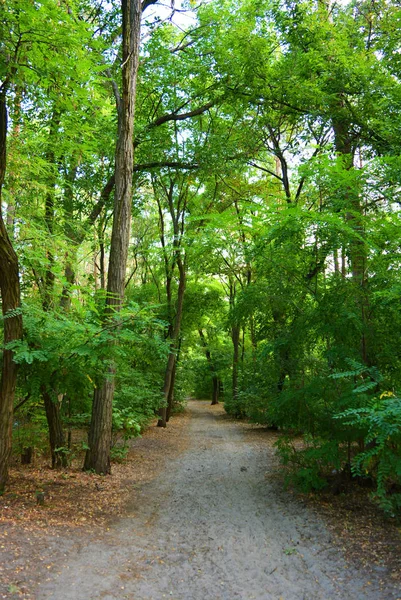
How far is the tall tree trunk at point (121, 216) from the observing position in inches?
304

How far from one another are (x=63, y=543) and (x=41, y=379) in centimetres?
227

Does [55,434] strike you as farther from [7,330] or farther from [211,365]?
[211,365]

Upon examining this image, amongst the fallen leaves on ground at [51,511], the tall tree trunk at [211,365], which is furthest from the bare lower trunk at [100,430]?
the tall tree trunk at [211,365]

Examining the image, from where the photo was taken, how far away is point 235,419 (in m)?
21.0

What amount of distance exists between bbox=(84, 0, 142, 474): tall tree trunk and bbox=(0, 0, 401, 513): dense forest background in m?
0.03

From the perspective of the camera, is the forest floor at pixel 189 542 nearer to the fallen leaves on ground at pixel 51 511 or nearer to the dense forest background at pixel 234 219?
the fallen leaves on ground at pixel 51 511

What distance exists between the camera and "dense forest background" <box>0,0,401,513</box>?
531 cm

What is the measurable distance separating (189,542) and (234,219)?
461cm

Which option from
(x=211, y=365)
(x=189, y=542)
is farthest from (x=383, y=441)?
(x=211, y=365)

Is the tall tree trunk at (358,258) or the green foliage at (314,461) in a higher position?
the tall tree trunk at (358,258)

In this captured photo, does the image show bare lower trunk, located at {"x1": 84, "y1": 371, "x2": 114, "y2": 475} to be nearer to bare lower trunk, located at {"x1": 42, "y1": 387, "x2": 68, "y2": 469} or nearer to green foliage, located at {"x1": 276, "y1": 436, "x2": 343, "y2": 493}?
bare lower trunk, located at {"x1": 42, "y1": 387, "x2": 68, "y2": 469}

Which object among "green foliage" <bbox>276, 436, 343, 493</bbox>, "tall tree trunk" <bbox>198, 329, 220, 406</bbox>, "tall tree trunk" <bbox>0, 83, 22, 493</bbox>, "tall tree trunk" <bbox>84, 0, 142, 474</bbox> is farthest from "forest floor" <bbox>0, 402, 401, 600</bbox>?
"tall tree trunk" <bbox>198, 329, 220, 406</bbox>

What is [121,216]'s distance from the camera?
7906mm

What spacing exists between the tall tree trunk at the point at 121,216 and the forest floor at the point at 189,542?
0.59m
